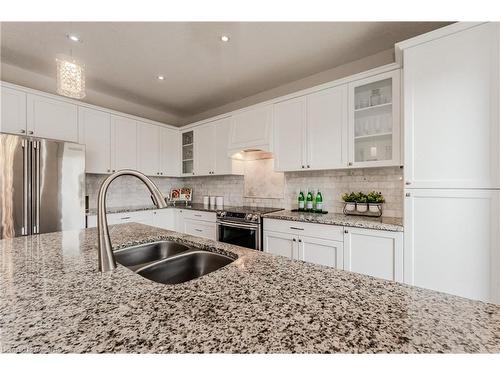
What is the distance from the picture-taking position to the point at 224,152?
340cm

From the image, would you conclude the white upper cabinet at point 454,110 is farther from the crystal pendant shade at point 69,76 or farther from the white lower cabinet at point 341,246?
the crystal pendant shade at point 69,76

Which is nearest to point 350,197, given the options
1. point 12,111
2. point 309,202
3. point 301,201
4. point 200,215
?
point 309,202

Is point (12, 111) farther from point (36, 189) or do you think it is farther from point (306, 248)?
point (306, 248)

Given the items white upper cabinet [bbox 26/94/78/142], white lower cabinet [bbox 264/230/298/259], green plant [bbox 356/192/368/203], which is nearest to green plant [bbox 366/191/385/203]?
green plant [bbox 356/192/368/203]

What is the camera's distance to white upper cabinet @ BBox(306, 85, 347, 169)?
235 centimetres

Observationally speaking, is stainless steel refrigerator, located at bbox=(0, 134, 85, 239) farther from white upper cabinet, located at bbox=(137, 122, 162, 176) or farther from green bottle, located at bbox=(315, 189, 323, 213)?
green bottle, located at bbox=(315, 189, 323, 213)

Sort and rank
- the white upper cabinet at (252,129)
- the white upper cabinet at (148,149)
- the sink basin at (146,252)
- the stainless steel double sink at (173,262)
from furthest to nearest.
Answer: the white upper cabinet at (148,149), the white upper cabinet at (252,129), the sink basin at (146,252), the stainless steel double sink at (173,262)

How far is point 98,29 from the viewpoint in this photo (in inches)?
77.1

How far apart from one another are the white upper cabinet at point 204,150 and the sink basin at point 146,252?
2.26 metres

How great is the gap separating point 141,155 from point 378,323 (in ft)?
12.4

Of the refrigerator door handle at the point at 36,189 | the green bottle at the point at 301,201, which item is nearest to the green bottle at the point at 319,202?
the green bottle at the point at 301,201

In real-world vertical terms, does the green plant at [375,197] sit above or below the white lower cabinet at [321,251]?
above

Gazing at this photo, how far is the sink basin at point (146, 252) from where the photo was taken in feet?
4.12

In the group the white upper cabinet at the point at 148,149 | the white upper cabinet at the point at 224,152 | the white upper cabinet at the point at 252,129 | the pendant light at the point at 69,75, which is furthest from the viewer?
the white upper cabinet at the point at 148,149
